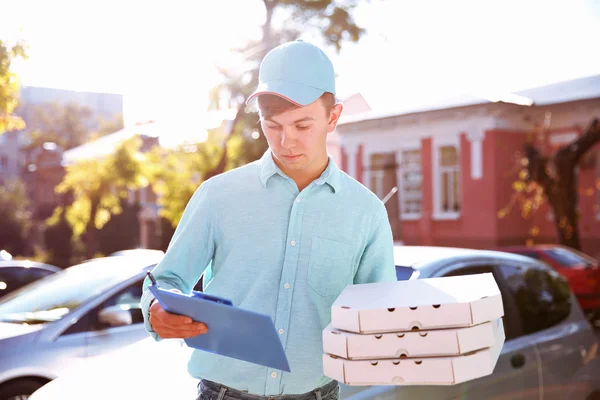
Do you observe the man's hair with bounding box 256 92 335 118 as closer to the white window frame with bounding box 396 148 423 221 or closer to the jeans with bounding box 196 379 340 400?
the jeans with bounding box 196 379 340 400

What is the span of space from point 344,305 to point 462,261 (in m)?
2.57

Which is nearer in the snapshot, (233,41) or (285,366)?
(285,366)

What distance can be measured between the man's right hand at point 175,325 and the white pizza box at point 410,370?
355 mm

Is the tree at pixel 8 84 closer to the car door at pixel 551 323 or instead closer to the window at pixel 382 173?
the car door at pixel 551 323

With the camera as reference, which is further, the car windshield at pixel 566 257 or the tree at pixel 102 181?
the tree at pixel 102 181

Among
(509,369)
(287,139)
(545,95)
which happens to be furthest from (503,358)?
(545,95)

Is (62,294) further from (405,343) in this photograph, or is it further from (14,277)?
(405,343)

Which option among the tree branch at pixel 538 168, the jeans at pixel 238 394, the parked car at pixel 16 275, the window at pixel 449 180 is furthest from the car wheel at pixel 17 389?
the window at pixel 449 180

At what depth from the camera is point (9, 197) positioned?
36469mm

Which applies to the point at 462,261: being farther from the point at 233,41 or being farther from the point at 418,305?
the point at 233,41

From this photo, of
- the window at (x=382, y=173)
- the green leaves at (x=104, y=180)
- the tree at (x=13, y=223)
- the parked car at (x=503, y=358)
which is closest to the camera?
the parked car at (x=503, y=358)

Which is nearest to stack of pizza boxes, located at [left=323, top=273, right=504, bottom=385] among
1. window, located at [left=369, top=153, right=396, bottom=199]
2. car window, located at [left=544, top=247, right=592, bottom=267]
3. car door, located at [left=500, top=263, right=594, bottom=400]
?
car door, located at [left=500, top=263, right=594, bottom=400]

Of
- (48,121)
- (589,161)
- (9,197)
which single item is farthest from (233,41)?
(48,121)

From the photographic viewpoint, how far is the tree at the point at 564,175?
14.3 meters
